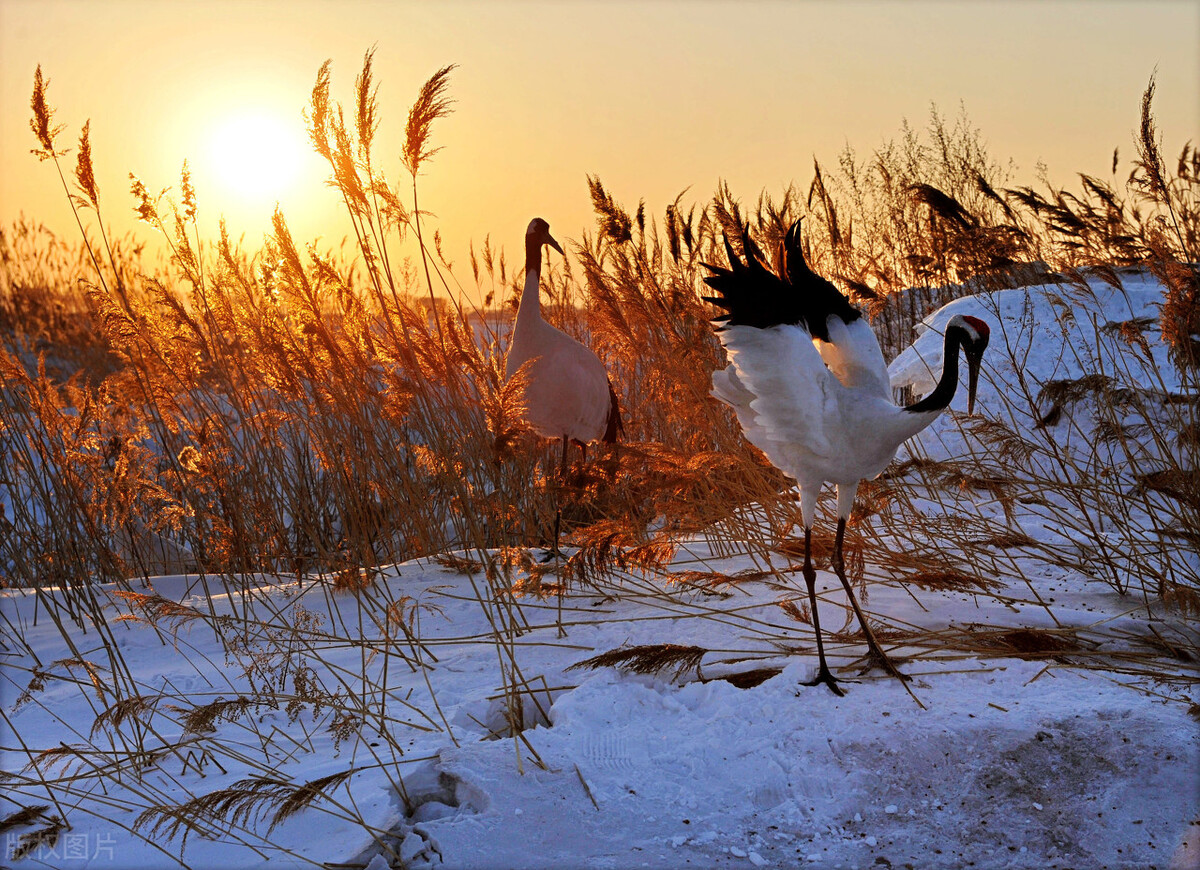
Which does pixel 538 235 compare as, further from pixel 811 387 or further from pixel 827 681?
pixel 827 681

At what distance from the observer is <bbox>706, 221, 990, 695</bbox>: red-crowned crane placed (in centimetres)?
273

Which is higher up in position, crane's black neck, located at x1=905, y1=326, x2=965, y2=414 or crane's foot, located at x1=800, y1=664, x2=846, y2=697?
crane's black neck, located at x1=905, y1=326, x2=965, y2=414

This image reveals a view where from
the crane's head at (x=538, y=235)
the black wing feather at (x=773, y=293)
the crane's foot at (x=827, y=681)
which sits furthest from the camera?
the crane's head at (x=538, y=235)

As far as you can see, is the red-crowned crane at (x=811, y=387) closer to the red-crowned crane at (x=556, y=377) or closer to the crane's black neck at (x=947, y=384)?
the crane's black neck at (x=947, y=384)

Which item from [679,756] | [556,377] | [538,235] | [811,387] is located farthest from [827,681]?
[538,235]

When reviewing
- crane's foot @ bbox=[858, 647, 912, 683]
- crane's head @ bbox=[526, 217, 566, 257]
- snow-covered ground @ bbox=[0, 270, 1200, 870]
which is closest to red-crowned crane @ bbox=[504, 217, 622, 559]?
crane's head @ bbox=[526, 217, 566, 257]

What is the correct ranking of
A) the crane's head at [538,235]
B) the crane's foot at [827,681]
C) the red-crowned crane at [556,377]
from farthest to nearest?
the crane's head at [538,235]
the red-crowned crane at [556,377]
the crane's foot at [827,681]

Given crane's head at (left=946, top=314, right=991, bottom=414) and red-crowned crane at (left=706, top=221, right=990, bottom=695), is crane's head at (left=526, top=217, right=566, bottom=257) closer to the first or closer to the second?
red-crowned crane at (left=706, top=221, right=990, bottom=695)

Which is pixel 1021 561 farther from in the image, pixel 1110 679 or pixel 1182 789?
pixel 1182 789

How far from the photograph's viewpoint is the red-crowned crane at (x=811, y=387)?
2.73 metres

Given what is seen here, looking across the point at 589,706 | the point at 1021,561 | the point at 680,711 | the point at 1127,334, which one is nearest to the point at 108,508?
the point at 589,706

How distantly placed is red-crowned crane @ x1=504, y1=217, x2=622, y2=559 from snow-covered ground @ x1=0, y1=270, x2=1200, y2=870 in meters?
1.97

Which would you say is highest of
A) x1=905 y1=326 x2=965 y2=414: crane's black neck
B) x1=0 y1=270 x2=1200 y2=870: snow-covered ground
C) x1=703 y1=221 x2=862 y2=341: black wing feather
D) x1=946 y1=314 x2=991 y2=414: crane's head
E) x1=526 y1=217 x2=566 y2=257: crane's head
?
x1=526 y1=217 x2=566 y2=257: crane's head

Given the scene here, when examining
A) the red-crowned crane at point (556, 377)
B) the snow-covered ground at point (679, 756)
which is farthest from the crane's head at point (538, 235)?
the snow-covered ground at point (679, 756)
